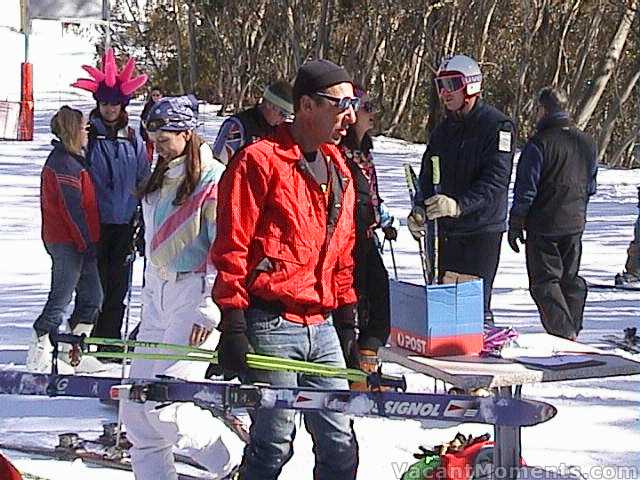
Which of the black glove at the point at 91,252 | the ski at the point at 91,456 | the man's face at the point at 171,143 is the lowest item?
the ski at the point at 91,456

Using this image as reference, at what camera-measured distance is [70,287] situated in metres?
7.18

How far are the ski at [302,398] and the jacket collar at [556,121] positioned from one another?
3956 millimetres

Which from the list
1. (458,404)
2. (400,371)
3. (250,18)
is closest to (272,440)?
(458,404)

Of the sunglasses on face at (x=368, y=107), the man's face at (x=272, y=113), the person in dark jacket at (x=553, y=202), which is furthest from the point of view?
the person in dark jacket at (x=553, y=202)

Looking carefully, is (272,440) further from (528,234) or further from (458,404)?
(528,234)

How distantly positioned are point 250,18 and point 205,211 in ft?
111

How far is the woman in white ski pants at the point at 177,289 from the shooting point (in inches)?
185

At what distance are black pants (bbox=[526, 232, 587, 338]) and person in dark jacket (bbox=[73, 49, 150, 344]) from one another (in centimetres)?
242

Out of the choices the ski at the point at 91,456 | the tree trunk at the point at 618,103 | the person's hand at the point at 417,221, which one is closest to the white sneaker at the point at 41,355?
the ski at the point at 91,456

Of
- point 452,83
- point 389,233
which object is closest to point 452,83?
point 452,83

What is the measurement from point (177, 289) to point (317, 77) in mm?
1183

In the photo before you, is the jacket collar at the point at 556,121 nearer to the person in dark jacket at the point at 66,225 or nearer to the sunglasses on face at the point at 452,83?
the sunglasses on face at the point at 452,83

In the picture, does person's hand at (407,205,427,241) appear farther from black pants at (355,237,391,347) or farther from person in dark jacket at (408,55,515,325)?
black pants at (355,237,391,347)

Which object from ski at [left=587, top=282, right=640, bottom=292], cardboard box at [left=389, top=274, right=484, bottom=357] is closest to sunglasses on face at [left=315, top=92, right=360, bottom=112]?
cardboard box at [left=389, top=274, right=484, bottom=357]
